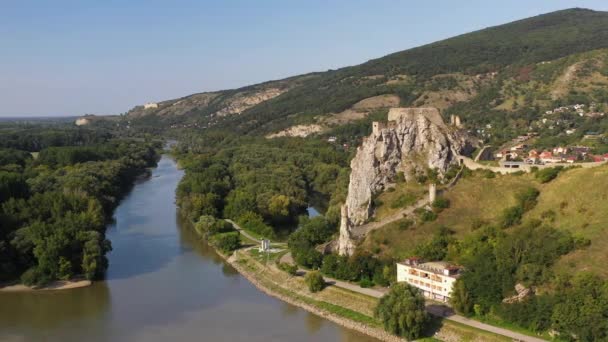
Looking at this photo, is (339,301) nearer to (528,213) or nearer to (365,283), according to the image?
(365,283)

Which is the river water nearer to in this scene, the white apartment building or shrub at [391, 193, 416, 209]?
the white apartment building

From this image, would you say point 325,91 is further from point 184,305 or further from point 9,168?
point 184,305

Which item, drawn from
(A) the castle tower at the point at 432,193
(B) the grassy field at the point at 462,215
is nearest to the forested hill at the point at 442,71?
(B) the grassy field at the point at 462,215

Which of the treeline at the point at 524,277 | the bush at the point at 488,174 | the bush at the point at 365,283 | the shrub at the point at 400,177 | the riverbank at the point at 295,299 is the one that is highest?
the bush at the point at 488,174

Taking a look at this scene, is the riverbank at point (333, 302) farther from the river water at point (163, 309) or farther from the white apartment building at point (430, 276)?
the white apartment building at point (430, 276)

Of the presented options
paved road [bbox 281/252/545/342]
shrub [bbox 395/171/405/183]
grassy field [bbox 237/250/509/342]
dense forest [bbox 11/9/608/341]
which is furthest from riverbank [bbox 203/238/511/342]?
shrub [bbox 395/171/405/183]
